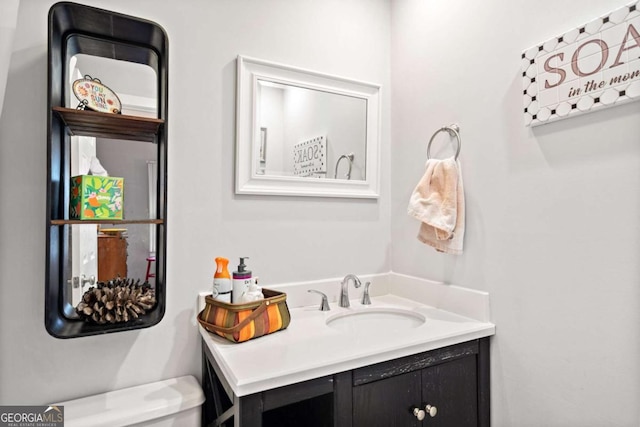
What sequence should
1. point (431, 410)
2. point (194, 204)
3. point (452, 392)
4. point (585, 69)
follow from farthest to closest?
point (194, 204) → point (452, 392) → point (431, 410) → point (585, 69)

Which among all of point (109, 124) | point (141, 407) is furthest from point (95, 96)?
point (141, 407)

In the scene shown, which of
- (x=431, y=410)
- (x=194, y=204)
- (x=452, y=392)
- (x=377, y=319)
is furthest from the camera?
(x=377, y=319)

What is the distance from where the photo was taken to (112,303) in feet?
3.75

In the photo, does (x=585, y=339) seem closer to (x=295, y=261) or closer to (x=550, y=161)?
(x=550, y=161)

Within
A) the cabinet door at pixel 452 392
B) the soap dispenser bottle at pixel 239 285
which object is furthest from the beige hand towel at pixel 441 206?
the soap dispenser bottle at pixel 239 285

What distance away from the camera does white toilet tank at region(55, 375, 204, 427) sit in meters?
1.07

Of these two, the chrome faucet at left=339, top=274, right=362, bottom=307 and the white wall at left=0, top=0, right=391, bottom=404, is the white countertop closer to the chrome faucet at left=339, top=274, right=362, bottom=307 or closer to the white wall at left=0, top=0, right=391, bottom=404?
the chrome faucet at left=339, top=274, right=362, bottom=307

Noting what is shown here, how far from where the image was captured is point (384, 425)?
111 cm

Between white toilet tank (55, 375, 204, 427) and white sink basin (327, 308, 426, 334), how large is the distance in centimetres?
58

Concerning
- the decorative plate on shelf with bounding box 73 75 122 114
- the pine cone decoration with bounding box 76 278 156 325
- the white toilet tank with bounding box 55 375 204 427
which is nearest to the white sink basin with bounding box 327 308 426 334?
the white toilet tank with bounding box 55 375 204 427

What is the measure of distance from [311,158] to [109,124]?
0.80 m

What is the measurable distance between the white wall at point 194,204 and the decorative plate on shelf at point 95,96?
0.16 meters

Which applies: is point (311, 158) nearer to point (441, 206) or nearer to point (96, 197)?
point (441, 206)

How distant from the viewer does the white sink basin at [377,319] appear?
1.47 meters
